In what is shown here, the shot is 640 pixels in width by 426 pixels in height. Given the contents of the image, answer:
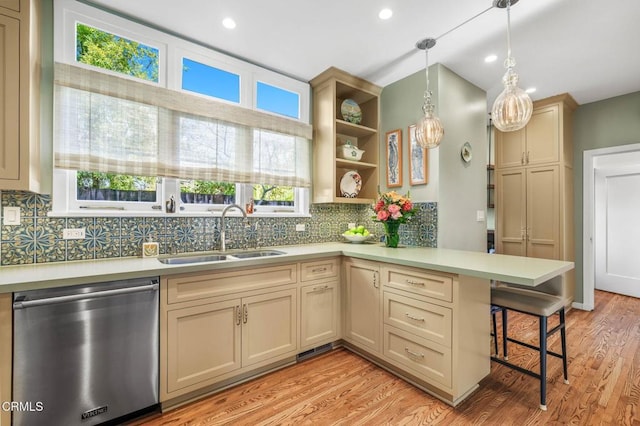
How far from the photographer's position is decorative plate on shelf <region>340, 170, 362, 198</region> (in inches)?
125

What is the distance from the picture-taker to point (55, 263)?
5.93 ft

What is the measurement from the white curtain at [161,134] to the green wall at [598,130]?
146 inches

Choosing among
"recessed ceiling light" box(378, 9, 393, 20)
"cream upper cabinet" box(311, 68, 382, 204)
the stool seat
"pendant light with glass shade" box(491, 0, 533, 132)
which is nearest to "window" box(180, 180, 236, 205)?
"cream upper cabinet" box(311, 68, 382, 204)

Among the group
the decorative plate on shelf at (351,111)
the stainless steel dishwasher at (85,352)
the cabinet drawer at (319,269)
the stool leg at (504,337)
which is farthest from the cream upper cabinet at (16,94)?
the stool leg at (504,337)

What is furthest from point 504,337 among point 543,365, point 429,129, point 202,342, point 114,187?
point 114,187

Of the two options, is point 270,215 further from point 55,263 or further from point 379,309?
point 55,263

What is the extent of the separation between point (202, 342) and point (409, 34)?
2.74 metres

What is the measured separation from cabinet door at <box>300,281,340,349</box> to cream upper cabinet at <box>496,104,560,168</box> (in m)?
3.13

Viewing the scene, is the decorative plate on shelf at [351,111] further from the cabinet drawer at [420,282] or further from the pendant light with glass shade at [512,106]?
the cabinet drawer at [420,282]

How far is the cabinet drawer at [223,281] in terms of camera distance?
177 cm

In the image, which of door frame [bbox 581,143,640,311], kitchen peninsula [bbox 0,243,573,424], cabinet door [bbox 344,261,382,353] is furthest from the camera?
door frame [bbox 581,143,640,311]

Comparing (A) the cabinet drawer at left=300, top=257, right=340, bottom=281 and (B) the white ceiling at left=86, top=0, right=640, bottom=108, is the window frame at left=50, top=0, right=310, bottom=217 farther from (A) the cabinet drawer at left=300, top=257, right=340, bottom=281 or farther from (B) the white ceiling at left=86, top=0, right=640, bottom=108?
(A) the cabinet drawer at left=300, top=257, right=340, bottom=281

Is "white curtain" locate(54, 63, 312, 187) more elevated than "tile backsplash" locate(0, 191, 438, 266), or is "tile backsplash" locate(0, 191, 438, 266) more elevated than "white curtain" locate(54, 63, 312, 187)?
"white curtain" locate(54, 63, 312, 187)

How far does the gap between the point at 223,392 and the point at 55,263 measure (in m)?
1.38
